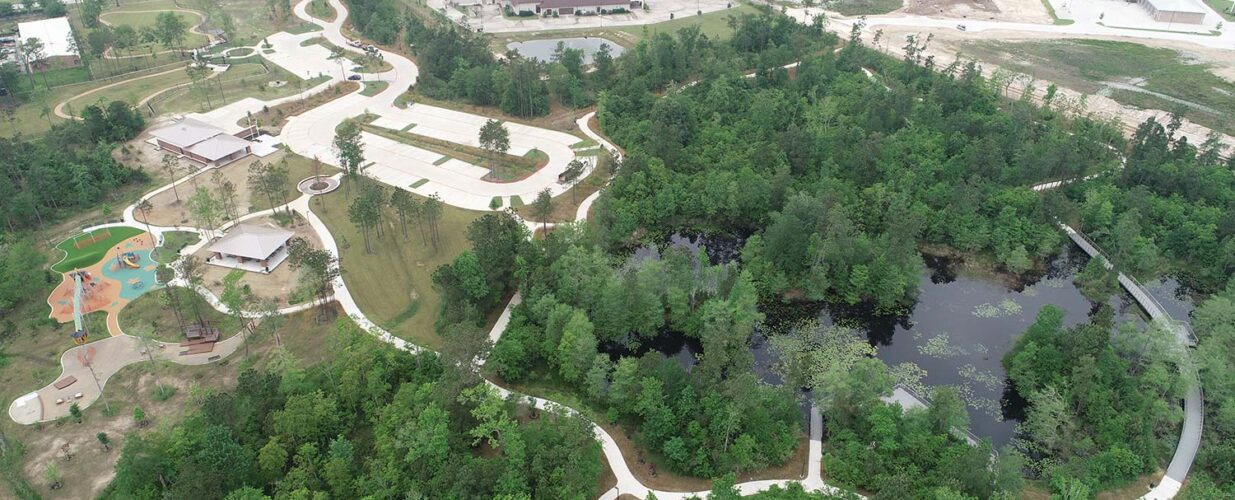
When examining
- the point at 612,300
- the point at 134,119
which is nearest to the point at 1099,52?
the point at 612,300

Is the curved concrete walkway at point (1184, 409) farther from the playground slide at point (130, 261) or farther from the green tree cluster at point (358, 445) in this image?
the playground slide at point (130, 261)

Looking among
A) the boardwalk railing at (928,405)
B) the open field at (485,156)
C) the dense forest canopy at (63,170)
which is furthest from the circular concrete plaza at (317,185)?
the boardwalk railing at (928,405)

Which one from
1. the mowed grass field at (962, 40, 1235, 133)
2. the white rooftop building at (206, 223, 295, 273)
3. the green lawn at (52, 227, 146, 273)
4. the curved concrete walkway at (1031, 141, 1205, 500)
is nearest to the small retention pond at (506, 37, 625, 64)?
the mowed grass field at (962, 40, 1235, 133)

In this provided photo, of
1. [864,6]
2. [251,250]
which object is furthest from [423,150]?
[864,6]

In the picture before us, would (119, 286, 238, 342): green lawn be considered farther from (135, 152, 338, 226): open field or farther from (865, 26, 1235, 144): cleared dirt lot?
(865, 26, 1235, 144): cleared dirt lot

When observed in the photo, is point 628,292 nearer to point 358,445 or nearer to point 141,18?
point 358,445

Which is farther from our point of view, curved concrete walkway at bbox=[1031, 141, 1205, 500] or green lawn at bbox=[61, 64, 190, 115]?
green lawn at bbox=[61, 64, 190, 115]
